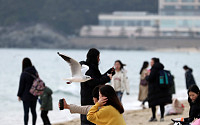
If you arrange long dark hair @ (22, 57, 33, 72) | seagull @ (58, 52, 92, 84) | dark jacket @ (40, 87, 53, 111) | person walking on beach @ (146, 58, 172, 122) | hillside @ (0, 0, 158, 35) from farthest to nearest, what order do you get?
hillside @ (0, 0, 158, 35) < person walking on beach @ (146, 58, 172, 122) < dark jacket @ (40, 87, 53, 111) < long dark hair @ (22, 57, 33, 72) < seagull @ (58, 52, 92, 84)

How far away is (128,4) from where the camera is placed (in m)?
106

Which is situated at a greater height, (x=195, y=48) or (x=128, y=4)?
(x=128, y=4)

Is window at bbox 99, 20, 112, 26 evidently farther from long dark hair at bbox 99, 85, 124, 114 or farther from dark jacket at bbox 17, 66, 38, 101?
long dark hair at bbox 99, 85, 124, 114

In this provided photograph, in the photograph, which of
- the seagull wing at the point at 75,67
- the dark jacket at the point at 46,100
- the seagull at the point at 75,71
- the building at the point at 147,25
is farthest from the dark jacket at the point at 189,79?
the building at the point at 147,25

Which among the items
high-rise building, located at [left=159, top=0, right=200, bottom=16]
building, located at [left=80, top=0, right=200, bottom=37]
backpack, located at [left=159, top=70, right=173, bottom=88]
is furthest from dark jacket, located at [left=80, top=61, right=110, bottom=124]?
high-rise building, located at [left=159, top=0, right=200, bottom=16]

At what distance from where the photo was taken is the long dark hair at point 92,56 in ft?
16.0

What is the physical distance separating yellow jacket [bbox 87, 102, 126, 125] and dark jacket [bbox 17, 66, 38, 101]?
3.19 m

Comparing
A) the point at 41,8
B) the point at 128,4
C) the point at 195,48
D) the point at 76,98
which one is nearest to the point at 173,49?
the point at 195,48

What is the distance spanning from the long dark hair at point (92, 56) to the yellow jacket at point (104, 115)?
1063 mm

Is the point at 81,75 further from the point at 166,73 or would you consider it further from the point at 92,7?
the point at 92,7

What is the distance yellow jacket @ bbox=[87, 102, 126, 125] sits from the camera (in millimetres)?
3863

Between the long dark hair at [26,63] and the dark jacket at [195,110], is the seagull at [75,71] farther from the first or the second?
the long dark hair at [26,63]

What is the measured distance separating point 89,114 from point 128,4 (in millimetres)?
103110

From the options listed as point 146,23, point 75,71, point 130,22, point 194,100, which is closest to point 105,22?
point 130,22
